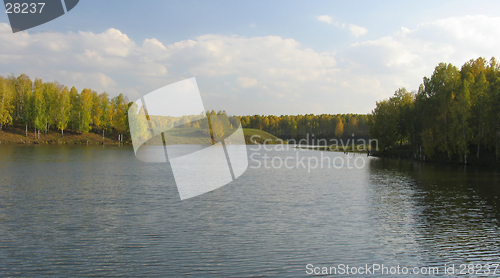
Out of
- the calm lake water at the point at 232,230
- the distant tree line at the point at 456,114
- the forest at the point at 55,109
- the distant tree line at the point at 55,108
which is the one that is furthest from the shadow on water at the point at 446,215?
the distant tree line at the point at 55,108

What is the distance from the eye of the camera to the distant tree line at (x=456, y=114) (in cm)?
5584

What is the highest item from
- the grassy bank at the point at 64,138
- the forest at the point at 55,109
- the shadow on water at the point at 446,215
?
the forest at the point at 55,109

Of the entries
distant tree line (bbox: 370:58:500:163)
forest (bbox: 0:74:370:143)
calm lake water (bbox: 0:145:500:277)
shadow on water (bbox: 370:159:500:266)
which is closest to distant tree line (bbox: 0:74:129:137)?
forest (bbox: 0:74:370:143)

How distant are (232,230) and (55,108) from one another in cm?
11021

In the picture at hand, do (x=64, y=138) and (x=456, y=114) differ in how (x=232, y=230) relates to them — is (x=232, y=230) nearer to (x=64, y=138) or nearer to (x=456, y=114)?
(x=456, y=114)

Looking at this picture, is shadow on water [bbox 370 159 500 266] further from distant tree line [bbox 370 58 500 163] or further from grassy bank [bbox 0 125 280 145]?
grassy bank [bbox 0 125 280 145]

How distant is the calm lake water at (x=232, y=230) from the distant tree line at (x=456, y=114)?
1232 inches

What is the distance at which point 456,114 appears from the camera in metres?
59.0

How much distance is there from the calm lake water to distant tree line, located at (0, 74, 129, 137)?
278 ft

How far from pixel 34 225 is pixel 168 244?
761 cm

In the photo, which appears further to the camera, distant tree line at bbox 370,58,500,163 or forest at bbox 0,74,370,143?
forest at bbox 0,74,370,143

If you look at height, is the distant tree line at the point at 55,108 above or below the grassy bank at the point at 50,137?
above

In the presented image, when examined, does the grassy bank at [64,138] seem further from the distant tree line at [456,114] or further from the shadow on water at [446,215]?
the shadow on water at [446,215]

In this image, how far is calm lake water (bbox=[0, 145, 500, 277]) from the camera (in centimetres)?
1266
